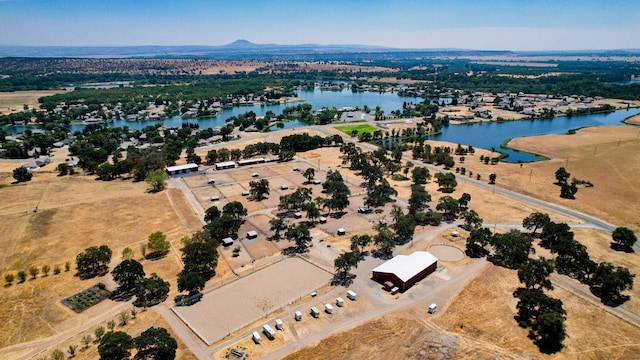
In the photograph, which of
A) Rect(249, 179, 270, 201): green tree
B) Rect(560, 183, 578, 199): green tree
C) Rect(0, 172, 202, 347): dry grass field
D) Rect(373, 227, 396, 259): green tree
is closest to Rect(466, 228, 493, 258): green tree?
Rect(373, 227, 396, 259): green tree

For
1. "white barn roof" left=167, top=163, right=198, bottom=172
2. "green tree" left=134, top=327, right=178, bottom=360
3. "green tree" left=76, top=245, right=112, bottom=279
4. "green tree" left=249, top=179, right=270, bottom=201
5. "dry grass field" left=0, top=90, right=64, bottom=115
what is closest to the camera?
"green tree" left=134, top=327, right=178, bottom=360

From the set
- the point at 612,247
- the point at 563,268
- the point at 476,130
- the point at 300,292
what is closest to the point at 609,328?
the point at 563,268

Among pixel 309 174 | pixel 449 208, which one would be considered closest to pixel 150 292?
pixel 309 174

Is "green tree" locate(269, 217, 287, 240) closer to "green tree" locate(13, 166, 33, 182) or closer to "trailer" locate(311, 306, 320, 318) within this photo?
"trailer" locate(311, 306, 320, 318)

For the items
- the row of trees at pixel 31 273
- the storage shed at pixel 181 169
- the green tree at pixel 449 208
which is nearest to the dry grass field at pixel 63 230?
the row of trees at pixel 31 273

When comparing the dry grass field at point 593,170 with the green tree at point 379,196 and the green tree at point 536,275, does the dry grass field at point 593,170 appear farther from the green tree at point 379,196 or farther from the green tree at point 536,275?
the green tree at point 536,275

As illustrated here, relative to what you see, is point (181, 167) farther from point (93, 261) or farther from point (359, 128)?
point (359, 128)
